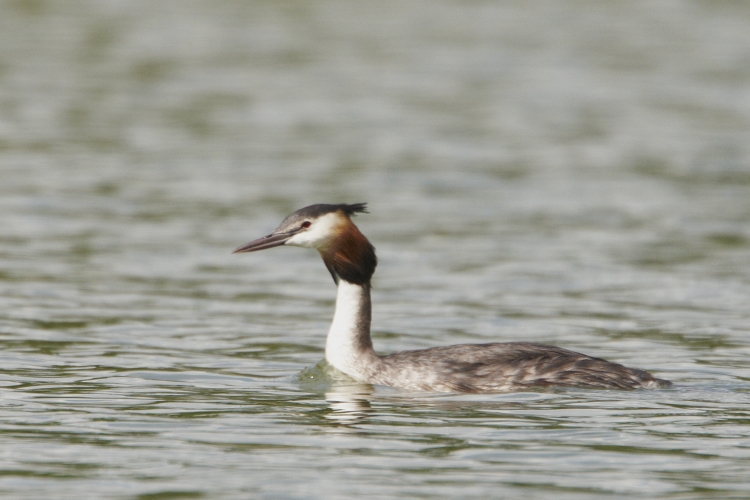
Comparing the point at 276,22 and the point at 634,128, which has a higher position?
the point at 276,22

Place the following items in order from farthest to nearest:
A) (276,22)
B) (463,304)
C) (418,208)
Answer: (276,22) → (418,208) → (463,304)

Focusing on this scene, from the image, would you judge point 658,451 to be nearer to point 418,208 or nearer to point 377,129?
point 418,208

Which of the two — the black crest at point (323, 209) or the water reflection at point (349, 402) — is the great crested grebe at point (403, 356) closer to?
the black crest at point (323, 209)

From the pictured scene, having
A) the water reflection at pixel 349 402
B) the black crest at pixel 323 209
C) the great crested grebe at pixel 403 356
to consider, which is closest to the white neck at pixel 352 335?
the great crested grebe at pixel 403 356

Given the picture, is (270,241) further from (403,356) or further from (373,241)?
(373,241)

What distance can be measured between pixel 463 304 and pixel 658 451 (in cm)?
621

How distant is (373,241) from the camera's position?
19.1 metres

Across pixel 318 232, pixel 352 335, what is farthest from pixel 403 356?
pixel 318 232

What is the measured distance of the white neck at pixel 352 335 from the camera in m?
12.5

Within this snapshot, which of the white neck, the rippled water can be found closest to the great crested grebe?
the white neck

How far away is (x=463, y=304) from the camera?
15.8 meters

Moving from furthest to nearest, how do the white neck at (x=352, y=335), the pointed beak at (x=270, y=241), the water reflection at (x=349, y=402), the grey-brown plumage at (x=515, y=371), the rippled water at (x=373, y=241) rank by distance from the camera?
the white neck at (x=352, y=335) → the pointed beak at (x=270, y=241) → the grey-brown plumage at (x=515, y=371) → the water reflection at (x=349, y=402) → the rippled water at (x=373, y=241)

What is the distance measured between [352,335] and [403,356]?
19.8 inches

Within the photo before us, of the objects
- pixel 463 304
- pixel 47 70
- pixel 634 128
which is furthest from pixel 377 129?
pixel 463 304
